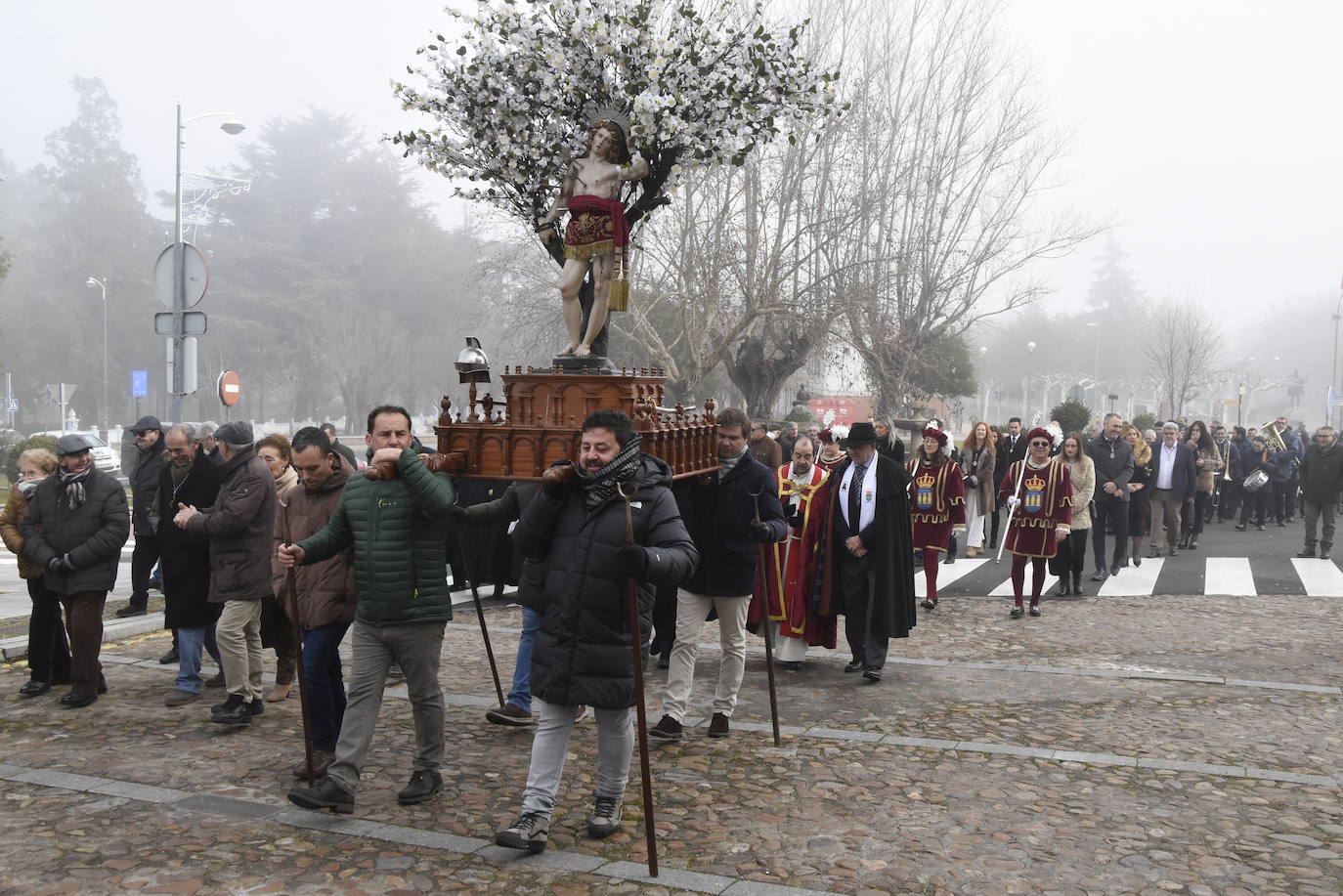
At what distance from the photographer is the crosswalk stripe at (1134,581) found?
1365 cm

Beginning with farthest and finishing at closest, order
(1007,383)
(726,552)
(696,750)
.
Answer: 1. (1007,383)
2. (726,552)
3. (696,750)

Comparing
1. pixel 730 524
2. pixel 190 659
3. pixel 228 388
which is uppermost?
pixel 228 388

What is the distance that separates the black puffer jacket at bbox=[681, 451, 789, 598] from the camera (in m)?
7.23

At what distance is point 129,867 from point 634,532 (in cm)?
248

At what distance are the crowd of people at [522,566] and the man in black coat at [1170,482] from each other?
4.72m

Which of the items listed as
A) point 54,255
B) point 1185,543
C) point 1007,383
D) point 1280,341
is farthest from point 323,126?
point 1280,341

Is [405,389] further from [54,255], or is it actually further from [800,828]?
[800,828]

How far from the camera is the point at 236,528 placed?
24.1 feet

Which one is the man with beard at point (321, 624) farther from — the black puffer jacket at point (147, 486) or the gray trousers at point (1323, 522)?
the gray trousers at point (1323, 522)

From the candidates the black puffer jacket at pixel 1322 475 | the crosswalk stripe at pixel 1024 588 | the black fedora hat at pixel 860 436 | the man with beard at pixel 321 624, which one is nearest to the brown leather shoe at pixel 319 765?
the man with beard at pixel 321 624

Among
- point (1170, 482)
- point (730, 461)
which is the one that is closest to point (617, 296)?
point (730, 461)

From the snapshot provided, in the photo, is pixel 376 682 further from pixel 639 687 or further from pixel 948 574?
pixel 948 574

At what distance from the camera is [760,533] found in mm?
7105

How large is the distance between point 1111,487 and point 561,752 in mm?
11054
